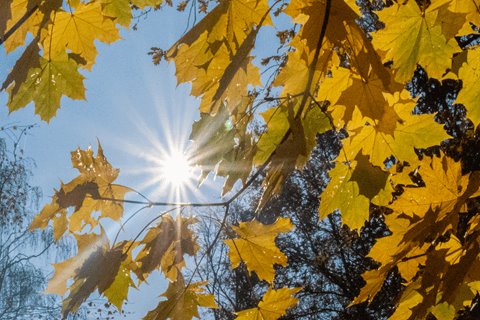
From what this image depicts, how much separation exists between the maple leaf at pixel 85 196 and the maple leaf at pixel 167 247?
7.4 inches

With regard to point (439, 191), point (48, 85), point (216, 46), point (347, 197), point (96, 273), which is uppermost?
point (48, 85)

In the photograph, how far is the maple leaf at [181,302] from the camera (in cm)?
169

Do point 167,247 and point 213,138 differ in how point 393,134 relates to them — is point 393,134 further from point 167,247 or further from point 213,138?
point 167,247

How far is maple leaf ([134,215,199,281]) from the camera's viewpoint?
1876mm

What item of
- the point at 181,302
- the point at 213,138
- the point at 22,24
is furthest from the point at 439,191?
the point at 22,24

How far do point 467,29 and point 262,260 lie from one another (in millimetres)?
1073

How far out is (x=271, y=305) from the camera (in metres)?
1.98

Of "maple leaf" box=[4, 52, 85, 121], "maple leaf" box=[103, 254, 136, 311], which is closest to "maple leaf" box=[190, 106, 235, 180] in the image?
"maple leaf" box=[4, 52, 85, 121]

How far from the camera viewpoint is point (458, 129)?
688 centimetres

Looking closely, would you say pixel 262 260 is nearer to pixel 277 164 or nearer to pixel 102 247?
pixel 102 247

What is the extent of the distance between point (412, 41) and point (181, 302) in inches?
44.4

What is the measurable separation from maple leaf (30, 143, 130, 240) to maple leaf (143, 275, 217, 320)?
372mm

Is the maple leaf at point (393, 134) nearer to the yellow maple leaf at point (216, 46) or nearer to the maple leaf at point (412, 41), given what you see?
the maple leaf at point (412, 41)

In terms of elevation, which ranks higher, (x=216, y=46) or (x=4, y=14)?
(x=4, y=14)
